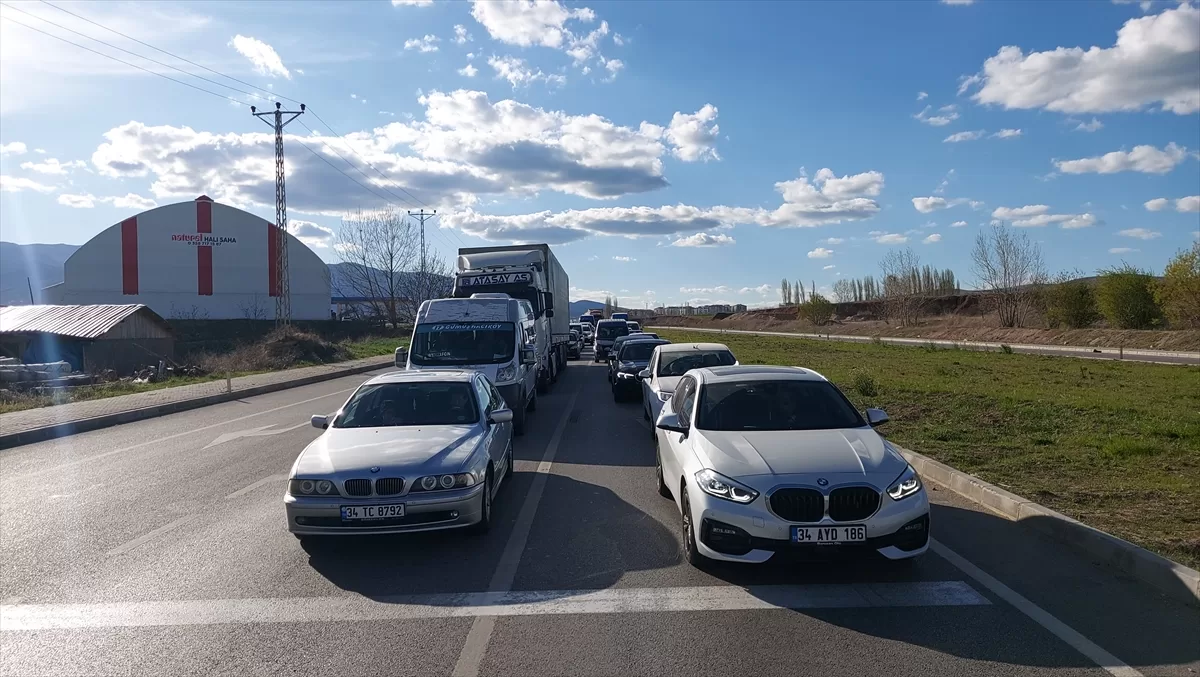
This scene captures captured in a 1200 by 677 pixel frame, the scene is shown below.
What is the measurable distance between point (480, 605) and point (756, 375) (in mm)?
3587

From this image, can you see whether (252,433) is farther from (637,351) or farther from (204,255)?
(204,255)

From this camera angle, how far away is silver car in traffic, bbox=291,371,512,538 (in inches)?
252

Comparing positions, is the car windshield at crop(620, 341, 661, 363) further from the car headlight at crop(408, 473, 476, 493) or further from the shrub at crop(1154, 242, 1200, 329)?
the shrub at crop(1154, 242, 1200, 329)

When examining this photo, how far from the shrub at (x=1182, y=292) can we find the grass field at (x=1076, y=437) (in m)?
26.8

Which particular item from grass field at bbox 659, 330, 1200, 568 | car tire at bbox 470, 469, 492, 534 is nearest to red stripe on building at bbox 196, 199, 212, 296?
grass field at bbox 659, 330, 1200, 568

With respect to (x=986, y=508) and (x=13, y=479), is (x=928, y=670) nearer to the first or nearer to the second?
(x=986, y=508)

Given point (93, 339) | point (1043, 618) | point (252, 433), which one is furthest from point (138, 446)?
point (93, 339)

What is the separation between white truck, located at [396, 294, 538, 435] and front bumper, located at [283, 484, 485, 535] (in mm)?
7051

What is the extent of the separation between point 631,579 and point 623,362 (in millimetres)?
13088

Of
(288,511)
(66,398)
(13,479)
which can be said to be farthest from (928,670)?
(66,398)

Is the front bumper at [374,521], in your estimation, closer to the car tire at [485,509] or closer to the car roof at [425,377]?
the car tire at [485,509]

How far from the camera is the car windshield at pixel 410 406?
8.03 meters

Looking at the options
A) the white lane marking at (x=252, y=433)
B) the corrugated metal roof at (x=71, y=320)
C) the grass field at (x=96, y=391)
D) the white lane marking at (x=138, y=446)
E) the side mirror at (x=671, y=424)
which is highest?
the corrugated metal roof at (x=71, y=320)

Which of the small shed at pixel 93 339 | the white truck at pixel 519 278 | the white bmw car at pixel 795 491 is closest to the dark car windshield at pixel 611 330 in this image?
the white truck at pixel 519 278
